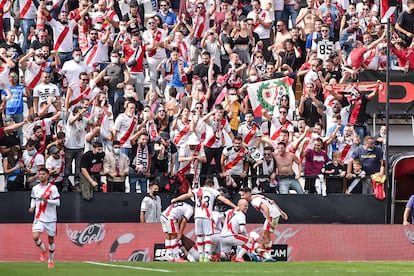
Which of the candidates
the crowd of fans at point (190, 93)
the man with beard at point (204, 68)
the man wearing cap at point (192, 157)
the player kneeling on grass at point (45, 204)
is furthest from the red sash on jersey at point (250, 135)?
the player kneeling on grass at point (45, 204)

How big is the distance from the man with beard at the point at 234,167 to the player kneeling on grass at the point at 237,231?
1340mm

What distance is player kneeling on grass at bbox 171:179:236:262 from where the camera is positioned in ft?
85.6

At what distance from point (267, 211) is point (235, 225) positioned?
2.42 ft

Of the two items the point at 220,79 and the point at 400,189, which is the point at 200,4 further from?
the point at 400,189

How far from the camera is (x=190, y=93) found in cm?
2958

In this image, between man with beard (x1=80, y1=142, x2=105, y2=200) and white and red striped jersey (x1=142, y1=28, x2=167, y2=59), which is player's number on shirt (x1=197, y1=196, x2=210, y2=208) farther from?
white and red striped jersey (x1=142, y1=28, x2=167, y2=59)

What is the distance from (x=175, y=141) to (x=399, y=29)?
6921 mm

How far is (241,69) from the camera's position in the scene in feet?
96.7

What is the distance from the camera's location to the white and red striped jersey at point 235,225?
25.9 metres

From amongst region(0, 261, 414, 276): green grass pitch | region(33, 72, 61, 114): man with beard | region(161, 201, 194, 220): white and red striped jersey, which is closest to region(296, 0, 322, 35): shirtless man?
region(161, 201, 194, 220): white and red striped jersey

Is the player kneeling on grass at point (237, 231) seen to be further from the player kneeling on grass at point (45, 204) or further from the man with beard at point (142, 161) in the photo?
the player kneeling on grass at point (45, 204)

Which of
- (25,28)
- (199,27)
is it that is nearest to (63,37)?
(25,28)

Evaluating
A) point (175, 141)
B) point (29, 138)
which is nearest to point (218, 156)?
point (175, 141)

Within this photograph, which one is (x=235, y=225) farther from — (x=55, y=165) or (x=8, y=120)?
(x=8, y=120)
